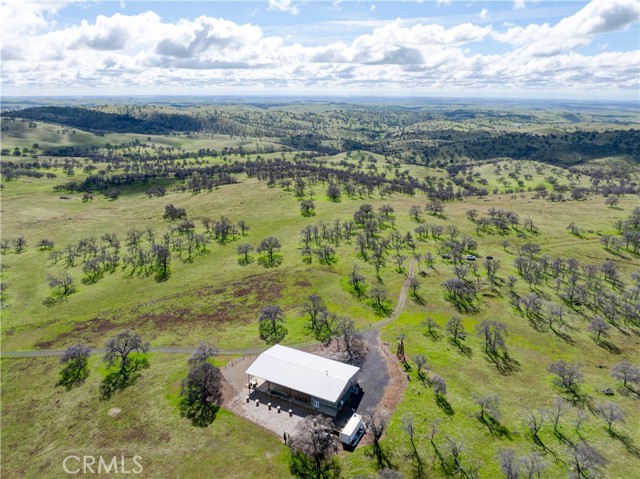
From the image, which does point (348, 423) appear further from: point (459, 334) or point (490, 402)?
point (459, 334)

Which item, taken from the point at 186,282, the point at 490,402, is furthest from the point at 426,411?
the point at 186,282

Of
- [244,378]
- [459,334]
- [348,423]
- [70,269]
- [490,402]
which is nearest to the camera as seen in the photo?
[348,423]

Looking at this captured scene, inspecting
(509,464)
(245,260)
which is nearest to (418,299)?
(509,464)

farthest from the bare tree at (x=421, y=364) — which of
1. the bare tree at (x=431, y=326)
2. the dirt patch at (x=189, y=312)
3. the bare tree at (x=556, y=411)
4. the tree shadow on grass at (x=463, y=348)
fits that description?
the dirt patch at (x=189, y=312)

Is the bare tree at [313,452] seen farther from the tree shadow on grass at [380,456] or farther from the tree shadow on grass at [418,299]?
the tree shadow on grass at [418,299]

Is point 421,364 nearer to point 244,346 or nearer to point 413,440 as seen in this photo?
point 413,440

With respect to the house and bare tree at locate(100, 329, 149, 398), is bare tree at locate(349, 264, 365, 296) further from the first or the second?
bare tree at locate(100, 329, 149, 398)
